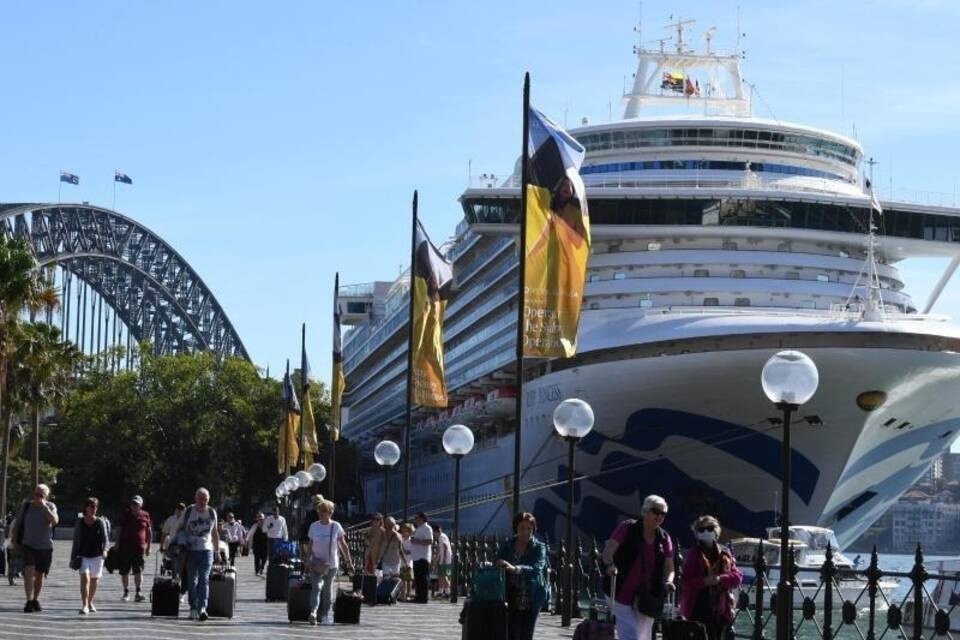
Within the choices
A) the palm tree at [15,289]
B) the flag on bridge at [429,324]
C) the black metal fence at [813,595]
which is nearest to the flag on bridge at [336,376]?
the black metal fence at [813,595]

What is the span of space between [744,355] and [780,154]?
11688mm

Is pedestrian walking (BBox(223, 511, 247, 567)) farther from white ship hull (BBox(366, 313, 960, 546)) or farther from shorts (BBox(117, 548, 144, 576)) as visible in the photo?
shorts (BBox(117, 548, 144, 576))

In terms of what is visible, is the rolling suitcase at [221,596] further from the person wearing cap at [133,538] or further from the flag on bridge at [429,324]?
the flag on bridge at [429,324]

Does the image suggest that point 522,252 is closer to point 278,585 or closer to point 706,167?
point 278,585

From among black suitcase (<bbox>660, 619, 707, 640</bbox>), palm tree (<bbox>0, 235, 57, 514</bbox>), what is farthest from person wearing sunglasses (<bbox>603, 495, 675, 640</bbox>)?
palm tree (<bbox>0, 235, 57, 514</bbox>)

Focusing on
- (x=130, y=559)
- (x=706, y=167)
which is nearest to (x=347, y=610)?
(x=130, y=559)

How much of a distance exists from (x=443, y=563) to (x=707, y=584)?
56.1ft

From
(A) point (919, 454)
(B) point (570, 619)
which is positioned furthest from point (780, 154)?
(B) point (570, 619)

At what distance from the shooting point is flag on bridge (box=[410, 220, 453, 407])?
95.2ft

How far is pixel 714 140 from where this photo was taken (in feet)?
165

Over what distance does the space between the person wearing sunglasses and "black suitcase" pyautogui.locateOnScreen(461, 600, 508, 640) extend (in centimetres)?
114

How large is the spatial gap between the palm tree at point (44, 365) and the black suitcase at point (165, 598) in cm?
3247

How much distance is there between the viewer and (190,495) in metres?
92.6

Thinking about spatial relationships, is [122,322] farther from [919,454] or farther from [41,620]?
[41,620]
